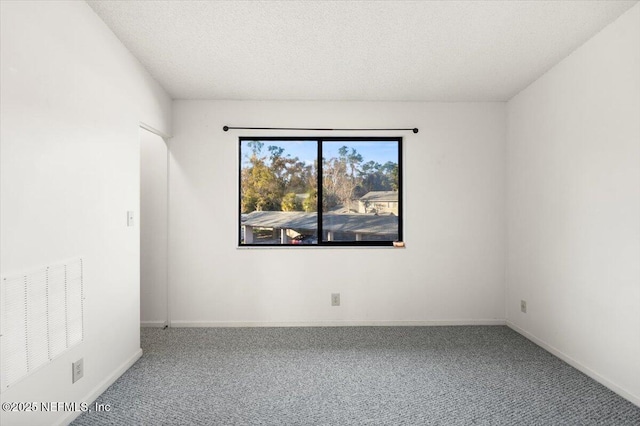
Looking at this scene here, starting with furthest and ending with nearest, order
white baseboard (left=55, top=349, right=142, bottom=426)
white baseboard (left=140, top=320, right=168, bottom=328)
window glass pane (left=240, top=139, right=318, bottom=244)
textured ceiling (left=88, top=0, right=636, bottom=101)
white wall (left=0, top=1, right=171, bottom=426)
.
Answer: window glass pane (left=240, top=139, right=318, bottom=244), white baseboard (left=140, top=320, right=168, bottom=328), textured ceiling (left=88, top=0, right=636, bottom=101), white baseboard (left=55, top=349, right=142, bottom=426), white wall (left=0, top=1, right=171, bottom=426)

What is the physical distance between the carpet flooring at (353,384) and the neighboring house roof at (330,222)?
45.1 inches

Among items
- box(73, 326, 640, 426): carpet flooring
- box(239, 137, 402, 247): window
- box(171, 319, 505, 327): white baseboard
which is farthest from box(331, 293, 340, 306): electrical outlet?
box(239, 137, 402, 247): window

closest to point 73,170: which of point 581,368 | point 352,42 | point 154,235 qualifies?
point 154,235

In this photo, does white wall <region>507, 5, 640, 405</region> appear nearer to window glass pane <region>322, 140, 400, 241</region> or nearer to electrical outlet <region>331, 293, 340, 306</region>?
window glass pane <region>322, 140, 400, 241</region>

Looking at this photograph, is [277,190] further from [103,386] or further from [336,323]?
[103,386]

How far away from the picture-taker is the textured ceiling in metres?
2.04

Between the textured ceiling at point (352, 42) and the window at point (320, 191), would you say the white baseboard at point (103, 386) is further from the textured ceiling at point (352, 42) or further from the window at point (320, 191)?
the textured ceiling at point (352, 42)

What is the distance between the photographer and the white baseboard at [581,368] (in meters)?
2.14

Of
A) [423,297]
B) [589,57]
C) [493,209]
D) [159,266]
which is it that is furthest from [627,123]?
[159,266]

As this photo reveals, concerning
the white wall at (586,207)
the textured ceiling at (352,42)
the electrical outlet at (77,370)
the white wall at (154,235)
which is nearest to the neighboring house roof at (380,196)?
the textured ceiling at (352,42)

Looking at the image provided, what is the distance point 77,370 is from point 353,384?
178cm

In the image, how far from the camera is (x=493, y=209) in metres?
3.63

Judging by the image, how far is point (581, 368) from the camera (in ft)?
8.26

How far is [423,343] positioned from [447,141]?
2.14 m
